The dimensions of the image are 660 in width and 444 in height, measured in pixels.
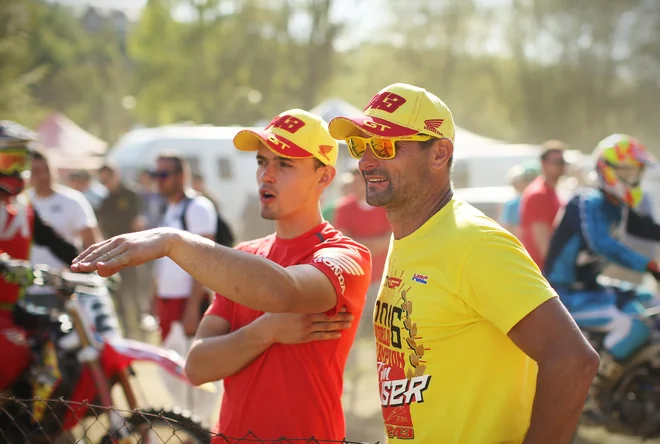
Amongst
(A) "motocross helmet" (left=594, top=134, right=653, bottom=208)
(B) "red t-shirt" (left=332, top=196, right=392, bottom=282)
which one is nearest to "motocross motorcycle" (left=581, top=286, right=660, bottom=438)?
(A) "motocross helmet" (left=594, top=134, right=653, bottom=208)

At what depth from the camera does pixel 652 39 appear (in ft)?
127

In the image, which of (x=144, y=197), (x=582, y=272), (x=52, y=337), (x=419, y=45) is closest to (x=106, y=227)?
(x=144, y=197)

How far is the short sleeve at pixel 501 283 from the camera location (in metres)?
2.03

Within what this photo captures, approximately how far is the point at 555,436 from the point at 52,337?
12.1ft

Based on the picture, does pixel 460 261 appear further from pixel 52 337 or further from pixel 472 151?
pixel 472 151

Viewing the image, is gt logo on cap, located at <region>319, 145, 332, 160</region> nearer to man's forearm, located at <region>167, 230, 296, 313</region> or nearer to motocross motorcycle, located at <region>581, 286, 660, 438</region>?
man's forearm, located at <region>167, 230, 296, 313</region>

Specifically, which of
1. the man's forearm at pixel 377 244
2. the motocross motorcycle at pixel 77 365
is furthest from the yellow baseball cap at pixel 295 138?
the man's forearm at pixel 377 244

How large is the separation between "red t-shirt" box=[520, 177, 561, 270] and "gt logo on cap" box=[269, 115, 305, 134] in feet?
16.5

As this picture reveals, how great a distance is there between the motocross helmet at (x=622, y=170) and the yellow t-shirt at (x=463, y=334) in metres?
3.91

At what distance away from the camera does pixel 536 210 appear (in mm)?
7570

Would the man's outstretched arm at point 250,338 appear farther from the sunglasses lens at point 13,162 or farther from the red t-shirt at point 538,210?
the red t-shirt at point 538,210

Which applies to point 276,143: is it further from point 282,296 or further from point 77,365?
point 77,365

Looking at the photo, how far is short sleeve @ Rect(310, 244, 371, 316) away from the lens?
259 centimetres

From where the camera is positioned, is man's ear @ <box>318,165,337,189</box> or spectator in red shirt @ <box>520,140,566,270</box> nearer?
man's ear @ <box>318,165,337,189</box>
